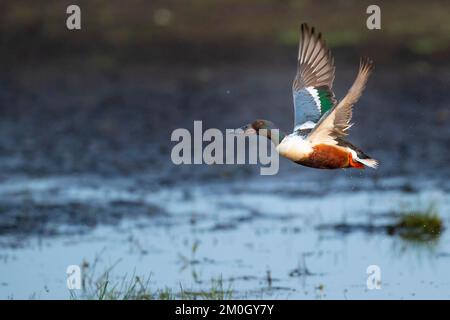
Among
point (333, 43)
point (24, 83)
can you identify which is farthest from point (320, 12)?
point (24, 83)

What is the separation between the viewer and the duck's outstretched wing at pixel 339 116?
7031 millimetres

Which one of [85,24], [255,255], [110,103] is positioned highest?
[85,24]

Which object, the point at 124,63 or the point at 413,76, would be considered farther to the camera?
the point at 124,63

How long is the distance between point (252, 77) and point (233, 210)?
5.41 m

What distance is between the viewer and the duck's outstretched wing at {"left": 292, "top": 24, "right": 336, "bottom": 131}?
7.99 meters

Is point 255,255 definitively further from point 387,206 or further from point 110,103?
point 110,103

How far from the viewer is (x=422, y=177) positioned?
11523 mm

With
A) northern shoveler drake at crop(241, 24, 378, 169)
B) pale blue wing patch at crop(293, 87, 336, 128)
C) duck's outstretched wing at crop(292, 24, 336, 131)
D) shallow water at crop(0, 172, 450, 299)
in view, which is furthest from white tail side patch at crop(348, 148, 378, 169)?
shallow water at crop(0, 172, 450, 299)

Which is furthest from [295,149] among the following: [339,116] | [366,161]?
[366,161]

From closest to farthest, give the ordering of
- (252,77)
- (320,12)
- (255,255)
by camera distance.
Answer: (255,255)
(252,77)
(320,12)

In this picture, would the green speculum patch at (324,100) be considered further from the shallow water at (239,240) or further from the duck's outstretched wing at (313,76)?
the shallow water at (239,240)

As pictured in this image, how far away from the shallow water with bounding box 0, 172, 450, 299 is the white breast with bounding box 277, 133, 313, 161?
1.35 m

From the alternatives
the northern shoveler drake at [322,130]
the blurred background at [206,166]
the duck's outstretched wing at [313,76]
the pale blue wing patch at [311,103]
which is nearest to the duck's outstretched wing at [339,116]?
the northern shoveler drake at [322,130]

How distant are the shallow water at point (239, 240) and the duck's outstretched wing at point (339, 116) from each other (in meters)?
1.40
